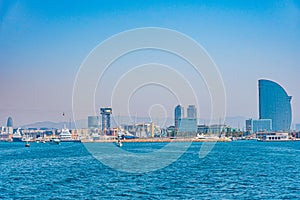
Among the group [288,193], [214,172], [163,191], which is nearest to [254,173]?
[214,172]

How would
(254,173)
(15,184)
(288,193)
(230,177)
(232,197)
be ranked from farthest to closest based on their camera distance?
(254,173) < (230,177) < (15,184) < (288,193) < (232,197)

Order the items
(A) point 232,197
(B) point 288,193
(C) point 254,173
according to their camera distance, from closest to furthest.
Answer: (A) point 232,197, (B) point 288,193, (C) point 254,173

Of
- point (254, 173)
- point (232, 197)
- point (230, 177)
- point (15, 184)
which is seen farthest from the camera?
point (254, 173)

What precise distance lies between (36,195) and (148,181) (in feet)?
31.9

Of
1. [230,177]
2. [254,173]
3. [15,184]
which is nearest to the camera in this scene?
[15,184]

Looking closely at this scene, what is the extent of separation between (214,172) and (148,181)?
959cm

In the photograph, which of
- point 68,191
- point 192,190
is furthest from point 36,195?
point 192,190

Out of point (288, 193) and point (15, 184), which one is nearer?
point (288, 193)

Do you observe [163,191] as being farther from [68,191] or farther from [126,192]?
[68,191]

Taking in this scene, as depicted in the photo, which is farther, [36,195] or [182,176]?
[182,176]

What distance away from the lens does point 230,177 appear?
37.9m

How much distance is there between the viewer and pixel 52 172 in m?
43.6

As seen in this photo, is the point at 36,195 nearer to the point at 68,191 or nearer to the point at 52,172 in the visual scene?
the point at 68,191

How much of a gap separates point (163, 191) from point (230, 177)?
986 centimetres
